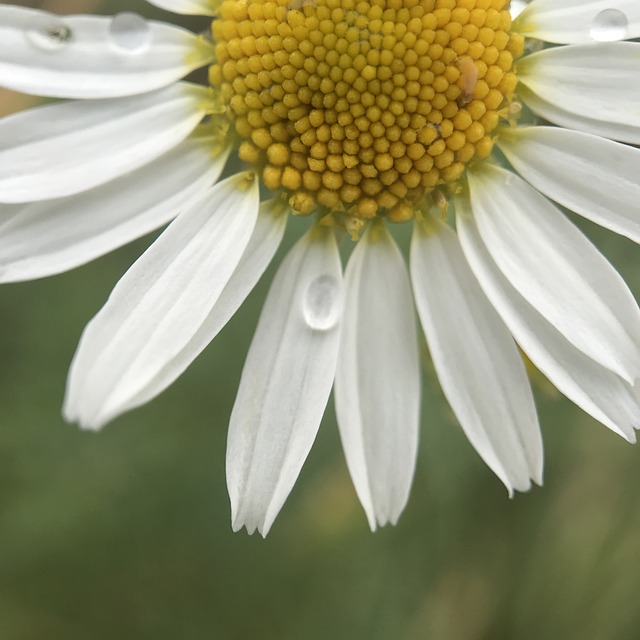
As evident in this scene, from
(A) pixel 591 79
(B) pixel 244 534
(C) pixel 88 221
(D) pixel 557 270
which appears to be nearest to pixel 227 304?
(C) pixel 88 221

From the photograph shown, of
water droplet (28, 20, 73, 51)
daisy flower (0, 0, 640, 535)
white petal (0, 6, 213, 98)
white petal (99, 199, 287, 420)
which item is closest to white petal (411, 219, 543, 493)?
daisy flower (0, 0, 640, 535)

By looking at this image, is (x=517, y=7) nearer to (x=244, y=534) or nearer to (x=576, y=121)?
(x=576, y=121)

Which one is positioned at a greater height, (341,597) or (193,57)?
(193,57)

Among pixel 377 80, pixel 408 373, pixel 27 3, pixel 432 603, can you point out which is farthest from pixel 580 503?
pixel 27 3

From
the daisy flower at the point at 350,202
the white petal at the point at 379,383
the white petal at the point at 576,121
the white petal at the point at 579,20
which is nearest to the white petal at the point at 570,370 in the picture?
the daisy flower at the point at 350,202

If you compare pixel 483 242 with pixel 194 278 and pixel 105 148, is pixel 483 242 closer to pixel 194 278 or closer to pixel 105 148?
pixel 194 278

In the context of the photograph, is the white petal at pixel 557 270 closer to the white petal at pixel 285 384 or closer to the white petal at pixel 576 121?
the white petal at pixel 576 121
